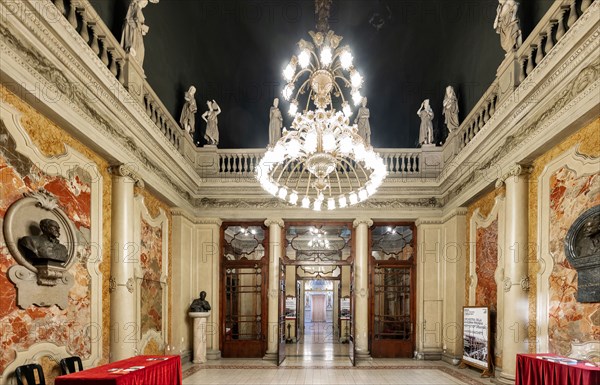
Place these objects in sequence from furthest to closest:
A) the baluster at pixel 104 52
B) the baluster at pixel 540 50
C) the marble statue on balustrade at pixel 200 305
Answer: the marble statue on balustrade at pixel 200 305
the baluster at pixel 104 52
the baluster at pixel 540 50

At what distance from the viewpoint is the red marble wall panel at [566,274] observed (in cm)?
596

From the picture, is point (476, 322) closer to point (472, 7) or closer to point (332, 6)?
point (472, 7)

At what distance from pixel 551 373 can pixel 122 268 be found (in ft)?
19.8

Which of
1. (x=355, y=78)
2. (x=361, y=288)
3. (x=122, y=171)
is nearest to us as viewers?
(x=355, y=78)

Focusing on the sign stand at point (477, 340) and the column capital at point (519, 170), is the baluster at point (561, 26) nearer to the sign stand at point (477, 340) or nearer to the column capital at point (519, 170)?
the column capital at point (519, 170)

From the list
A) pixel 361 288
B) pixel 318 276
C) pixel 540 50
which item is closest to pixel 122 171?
pixel 540 50

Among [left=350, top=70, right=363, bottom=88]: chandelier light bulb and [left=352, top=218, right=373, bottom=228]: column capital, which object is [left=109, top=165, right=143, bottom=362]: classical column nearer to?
[left=350, top=70, right=363, bottom=88]: chandelier light bulb

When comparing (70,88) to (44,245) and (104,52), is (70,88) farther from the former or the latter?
(44,245)

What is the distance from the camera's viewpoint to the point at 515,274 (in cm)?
769

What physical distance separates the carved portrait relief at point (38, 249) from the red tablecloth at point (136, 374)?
0.99m

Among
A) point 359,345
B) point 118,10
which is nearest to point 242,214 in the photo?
point 359,345

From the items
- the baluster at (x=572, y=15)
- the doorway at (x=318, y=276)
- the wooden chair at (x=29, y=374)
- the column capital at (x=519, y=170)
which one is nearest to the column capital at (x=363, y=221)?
the doorway at (x=318, y=276)

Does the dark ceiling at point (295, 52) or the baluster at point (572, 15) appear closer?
the baluster at point (572, 15)

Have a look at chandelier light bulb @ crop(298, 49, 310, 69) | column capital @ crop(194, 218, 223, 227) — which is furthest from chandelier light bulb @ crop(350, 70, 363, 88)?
column capital @ crop(194, 218, 223, 227)
